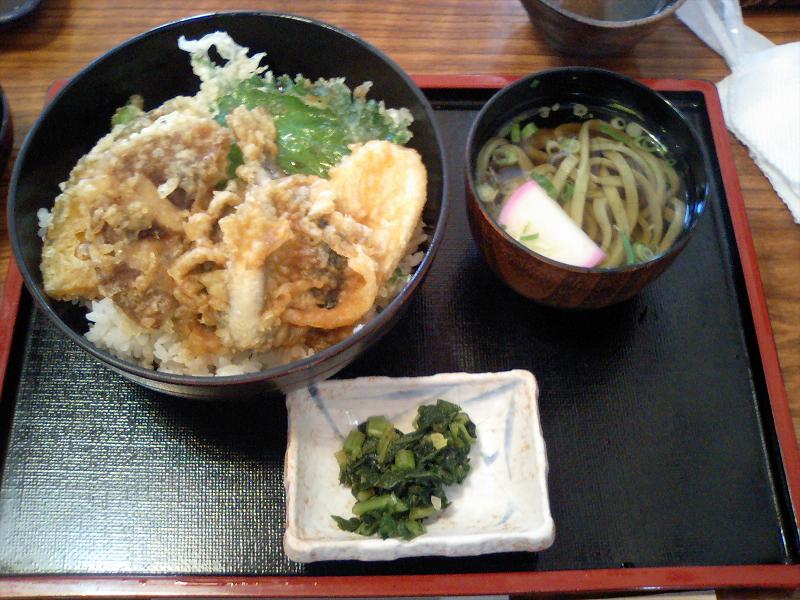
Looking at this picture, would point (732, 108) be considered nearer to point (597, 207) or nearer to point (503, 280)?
point (597, 207)

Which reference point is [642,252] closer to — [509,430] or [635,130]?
[635,130]

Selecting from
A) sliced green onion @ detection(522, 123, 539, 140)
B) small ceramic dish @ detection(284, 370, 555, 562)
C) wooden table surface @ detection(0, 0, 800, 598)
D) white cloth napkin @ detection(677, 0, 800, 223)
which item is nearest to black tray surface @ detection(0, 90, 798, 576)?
small ceramic dish @ detection(284, 370, 555, 562)

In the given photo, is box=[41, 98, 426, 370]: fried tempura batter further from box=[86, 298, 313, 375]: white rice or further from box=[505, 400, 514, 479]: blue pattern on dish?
box=[505, 400, 514, 479]: blue pattern on dish

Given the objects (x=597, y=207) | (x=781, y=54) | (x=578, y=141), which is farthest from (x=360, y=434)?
(x=781, y=54)

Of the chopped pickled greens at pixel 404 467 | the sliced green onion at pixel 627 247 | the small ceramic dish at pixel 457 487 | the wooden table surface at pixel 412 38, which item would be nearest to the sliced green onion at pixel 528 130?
the sliced green onion at pixel 627 247

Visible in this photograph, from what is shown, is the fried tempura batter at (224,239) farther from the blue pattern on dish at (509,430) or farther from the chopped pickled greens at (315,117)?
the blue pattern on dish at (509,430)

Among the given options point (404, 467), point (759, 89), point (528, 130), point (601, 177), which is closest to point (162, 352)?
point (404, 467)
